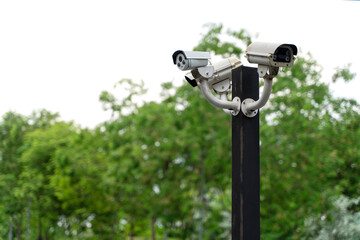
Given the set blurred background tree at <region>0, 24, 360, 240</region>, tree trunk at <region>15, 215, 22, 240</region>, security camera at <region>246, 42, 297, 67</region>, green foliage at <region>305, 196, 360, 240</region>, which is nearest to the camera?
security camera at <region>246, 42, 297, 67</region>

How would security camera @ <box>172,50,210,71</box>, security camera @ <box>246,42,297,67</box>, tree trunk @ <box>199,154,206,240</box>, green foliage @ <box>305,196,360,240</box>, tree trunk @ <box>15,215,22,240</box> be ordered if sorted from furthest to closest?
tree trunk @ <box>15,215,22,240</box> < green foliage @ <box>305,196,360,240</box> < tree trunk @ <box>199,154,206,240</box> < security camera @ <box>172,50,210,71</box> < security camera @ <box>246,42,297,67</box>

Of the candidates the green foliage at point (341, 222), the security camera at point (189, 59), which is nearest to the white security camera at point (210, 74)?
the security camera at point (189, 59)

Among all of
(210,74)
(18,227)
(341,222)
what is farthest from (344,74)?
(18,227)

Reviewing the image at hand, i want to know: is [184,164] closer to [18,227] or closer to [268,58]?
[18,227]

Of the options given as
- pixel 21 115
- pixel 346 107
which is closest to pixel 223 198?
pixel 346 107

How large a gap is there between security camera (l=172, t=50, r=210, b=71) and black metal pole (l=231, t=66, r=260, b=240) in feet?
0.65

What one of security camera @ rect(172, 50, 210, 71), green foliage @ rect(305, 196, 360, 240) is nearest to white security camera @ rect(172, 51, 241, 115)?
security camera @ rect(172, 50, 210, 71)

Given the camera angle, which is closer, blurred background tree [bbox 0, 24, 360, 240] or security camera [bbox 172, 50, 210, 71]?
security camera [bbox 172, 50, 210, 71]

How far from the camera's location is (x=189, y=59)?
2.49 meters

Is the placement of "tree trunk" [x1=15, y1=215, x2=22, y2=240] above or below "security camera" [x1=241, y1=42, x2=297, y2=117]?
below

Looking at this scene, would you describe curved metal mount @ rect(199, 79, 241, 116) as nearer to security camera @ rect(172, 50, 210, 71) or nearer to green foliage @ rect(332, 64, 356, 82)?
security camera @ rect(172, 50, 210, 71)

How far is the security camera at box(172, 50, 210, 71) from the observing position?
97.9 inches

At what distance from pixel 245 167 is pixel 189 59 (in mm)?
643

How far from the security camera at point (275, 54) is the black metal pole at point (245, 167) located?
8.0 inches
